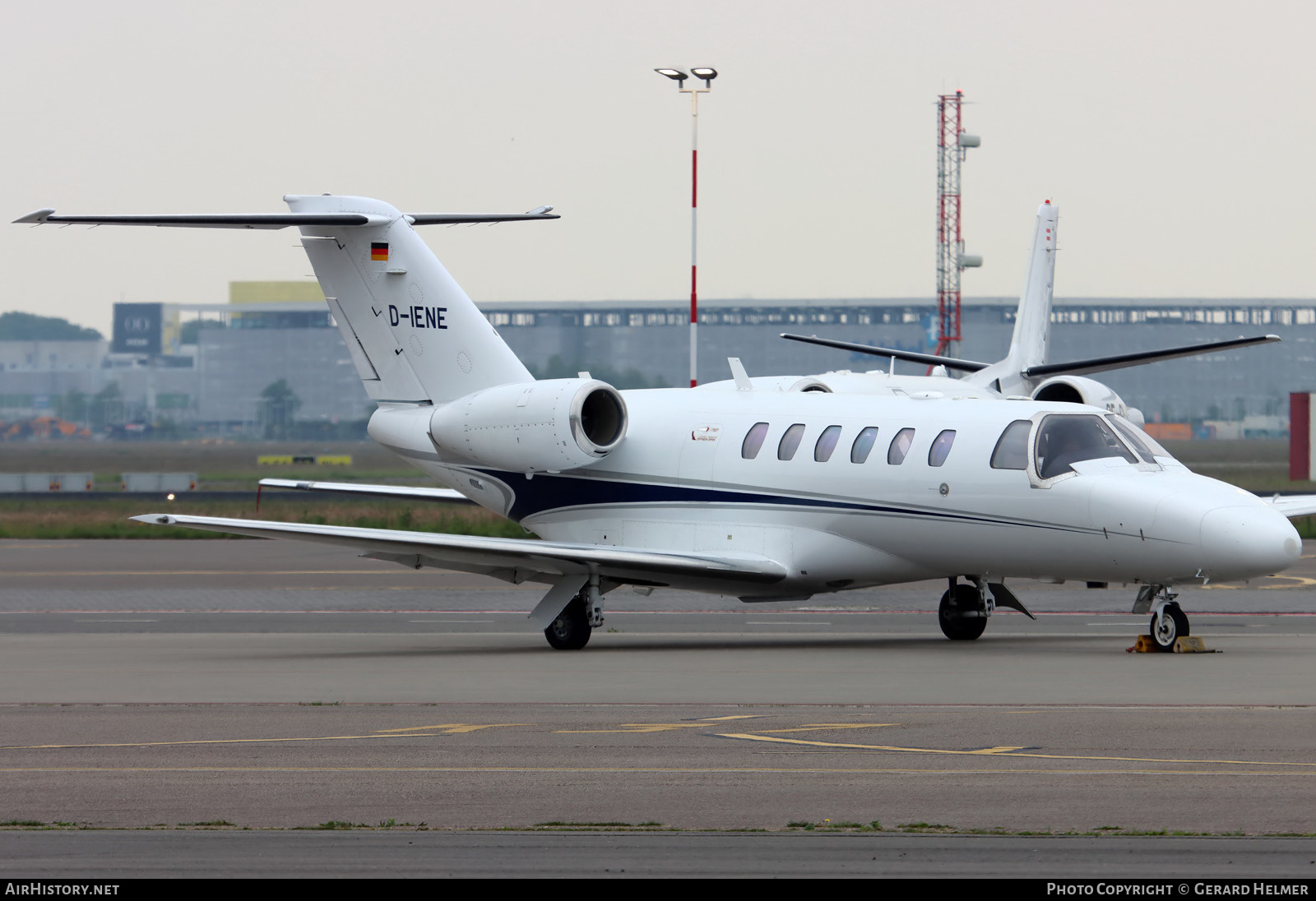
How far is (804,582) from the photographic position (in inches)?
802

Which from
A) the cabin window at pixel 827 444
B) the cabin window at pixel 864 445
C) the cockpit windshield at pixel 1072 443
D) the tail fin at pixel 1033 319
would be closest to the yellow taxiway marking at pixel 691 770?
the cockpit windshield at pixel 1072 443

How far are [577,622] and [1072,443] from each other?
572 cm

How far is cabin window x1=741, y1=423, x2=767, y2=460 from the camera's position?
20.9 m

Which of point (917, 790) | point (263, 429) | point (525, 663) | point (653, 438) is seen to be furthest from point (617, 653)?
point (263, 429)

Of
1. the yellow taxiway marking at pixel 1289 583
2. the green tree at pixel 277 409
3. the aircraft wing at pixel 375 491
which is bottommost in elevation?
the green tree at pixel 277 409

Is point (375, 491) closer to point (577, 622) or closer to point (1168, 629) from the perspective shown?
point (577, 622)

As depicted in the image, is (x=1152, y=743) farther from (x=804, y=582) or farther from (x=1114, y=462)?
(x=804, y=582)

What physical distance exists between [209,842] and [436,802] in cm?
144

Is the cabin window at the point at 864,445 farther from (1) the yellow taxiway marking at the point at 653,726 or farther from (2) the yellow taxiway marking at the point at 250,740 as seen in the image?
(2) the yellow taxiway marking at the point at 250,740

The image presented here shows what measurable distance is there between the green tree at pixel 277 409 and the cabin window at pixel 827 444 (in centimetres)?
15456

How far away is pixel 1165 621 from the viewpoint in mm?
17938

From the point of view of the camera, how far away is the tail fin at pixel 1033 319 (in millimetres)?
33794

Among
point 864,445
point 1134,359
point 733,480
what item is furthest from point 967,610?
point 1134,359

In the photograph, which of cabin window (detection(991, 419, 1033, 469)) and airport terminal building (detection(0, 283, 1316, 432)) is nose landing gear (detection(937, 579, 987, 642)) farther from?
airport terminal building (detection(0, 283, 1316, 432))
